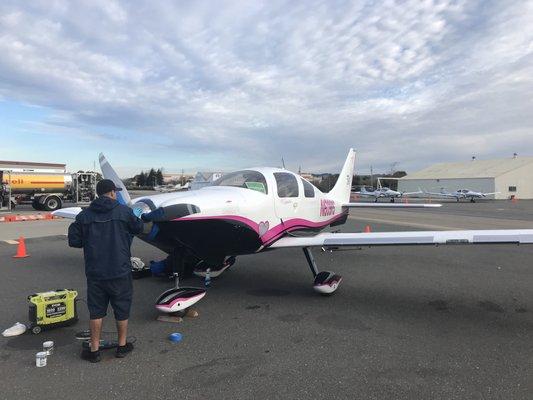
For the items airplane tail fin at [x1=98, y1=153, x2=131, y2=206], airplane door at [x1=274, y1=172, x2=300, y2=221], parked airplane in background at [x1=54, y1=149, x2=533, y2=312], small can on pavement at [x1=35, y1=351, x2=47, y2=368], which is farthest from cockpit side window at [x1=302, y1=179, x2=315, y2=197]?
small can on pavement at [x1=35, y1=351, x2=47, y2=368]

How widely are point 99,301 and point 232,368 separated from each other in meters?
1.46

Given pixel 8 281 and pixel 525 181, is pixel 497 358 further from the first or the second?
pixel 525 181

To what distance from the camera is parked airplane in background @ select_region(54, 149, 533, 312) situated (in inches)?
196

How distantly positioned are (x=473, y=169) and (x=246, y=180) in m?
76.3

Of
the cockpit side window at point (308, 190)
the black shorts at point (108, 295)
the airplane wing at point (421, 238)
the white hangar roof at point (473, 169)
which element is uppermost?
the white hangar roof at point (473, 169)

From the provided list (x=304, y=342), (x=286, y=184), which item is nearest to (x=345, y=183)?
(x=286, y=184)

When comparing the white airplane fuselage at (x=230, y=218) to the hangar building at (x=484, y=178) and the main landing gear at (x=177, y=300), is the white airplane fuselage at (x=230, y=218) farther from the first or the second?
the hangar building at (x=484, y=178)

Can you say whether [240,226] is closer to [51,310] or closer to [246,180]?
[246,180]

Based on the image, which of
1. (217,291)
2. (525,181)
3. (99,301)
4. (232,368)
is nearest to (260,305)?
(217,291)

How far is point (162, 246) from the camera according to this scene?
5.36 metres

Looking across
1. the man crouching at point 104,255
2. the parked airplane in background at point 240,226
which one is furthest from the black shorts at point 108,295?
the parked airplane in background at point 240,226

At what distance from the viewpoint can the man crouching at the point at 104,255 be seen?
12.7 feet

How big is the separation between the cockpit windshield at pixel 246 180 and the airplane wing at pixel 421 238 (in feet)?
3.22

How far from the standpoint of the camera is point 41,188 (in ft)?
83.2
